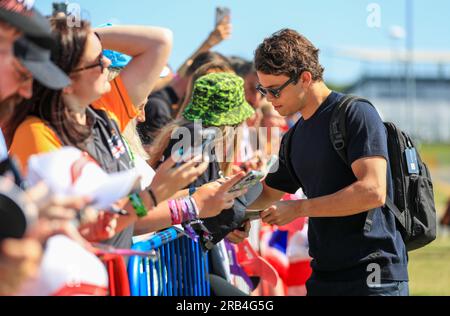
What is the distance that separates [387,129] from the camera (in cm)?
385

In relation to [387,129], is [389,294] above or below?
below

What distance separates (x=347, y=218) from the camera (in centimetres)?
367

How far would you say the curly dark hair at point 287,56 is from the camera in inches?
152

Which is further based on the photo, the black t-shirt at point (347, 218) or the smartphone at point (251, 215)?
the smartphone at point (251, 215)

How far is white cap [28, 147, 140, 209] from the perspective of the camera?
2.27 metres

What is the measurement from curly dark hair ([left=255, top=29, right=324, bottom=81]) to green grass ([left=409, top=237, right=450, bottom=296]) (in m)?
5.11

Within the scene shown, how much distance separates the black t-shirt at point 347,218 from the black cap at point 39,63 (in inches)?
61.6

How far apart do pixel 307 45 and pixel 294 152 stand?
0.55 metres

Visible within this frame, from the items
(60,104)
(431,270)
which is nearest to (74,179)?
(60,104)

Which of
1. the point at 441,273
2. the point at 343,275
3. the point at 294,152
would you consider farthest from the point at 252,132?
the point at 441,273

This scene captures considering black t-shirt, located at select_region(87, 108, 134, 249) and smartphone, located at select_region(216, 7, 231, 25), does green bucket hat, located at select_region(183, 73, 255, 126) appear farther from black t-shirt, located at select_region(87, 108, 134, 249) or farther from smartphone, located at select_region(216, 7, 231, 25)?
smartphone, located at select_region(216, 7, 231, 25)

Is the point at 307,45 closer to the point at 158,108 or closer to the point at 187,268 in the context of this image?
the point at 187,268

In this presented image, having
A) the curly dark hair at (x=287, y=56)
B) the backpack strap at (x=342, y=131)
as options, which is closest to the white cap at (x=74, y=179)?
the backpack strap at (x=342, y=131)

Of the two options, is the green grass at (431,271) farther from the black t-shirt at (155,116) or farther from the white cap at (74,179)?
the white cap at (74,179)
